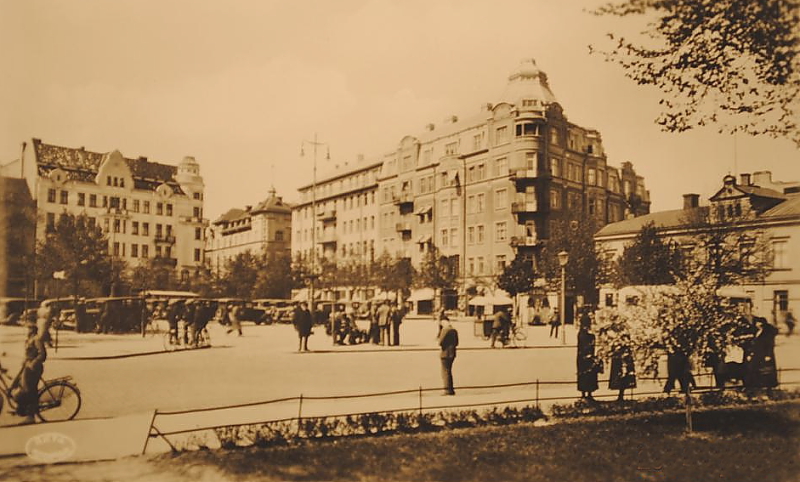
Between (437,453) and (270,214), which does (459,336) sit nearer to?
(437,453)

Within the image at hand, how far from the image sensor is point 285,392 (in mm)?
7855

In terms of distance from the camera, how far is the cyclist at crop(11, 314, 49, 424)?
6.81 m

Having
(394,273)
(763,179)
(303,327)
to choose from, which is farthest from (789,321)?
(394,273)

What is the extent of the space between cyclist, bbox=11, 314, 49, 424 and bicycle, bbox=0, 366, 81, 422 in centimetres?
5

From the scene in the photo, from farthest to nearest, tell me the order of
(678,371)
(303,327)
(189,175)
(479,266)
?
(479,266), (303,327), (678,371), (189,175)

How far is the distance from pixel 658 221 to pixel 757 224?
4.55ft

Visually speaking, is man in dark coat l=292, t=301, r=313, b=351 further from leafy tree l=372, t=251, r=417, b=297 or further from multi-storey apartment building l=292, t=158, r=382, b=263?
leafy tree l=372, t=251, r=417, b=297

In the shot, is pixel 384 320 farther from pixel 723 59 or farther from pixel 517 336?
pixel 723 59

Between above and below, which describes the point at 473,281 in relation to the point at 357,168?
below

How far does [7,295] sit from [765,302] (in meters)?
9.76

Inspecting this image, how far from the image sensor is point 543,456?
7117 mm

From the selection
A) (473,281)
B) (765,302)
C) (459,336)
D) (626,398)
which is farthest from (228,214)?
(765,302)

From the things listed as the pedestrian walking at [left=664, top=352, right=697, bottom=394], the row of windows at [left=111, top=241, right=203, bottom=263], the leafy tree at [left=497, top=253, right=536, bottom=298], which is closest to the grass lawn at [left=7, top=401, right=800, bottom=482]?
the pedestrian walking at [left=664, top=352, right=697, bottom=394]

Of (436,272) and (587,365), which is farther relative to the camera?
(436,272)
